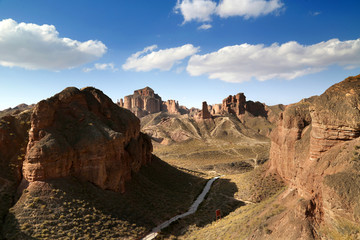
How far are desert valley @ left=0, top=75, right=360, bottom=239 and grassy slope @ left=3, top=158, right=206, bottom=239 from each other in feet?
0.41

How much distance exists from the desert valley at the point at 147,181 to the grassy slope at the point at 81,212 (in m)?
0.12

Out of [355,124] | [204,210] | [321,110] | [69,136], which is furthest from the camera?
[204,210]

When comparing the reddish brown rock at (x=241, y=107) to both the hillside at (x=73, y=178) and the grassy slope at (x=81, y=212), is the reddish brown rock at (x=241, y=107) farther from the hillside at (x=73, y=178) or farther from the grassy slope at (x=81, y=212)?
the grassy slope at (x=81, y=212)

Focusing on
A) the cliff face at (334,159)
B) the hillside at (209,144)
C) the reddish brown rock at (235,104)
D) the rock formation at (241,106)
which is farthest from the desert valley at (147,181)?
the rock formation at (241,106)

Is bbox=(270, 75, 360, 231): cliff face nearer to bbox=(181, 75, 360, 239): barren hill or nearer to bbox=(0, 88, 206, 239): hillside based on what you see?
bbox=(181, 75, 360, 239): barren hill

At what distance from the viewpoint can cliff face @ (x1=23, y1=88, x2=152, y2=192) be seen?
92.7ft

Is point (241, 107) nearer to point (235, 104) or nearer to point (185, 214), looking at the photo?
point (235, 104)

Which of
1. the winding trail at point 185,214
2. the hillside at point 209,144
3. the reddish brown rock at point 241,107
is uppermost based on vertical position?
the reddish brown rock at point 241,107

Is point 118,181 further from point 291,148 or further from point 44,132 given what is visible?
point 291,148

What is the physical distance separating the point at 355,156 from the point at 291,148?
18.3 meters

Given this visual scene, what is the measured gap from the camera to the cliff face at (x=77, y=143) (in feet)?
92.7

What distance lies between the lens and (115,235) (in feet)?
88.1

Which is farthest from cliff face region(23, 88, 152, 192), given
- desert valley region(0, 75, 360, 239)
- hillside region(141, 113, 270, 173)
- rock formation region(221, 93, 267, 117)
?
rock formation region(221, 93, 267, 117)

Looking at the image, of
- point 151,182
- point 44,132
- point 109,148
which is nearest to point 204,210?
point 151,182
